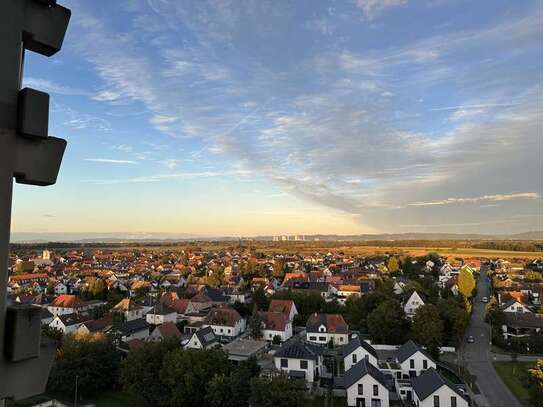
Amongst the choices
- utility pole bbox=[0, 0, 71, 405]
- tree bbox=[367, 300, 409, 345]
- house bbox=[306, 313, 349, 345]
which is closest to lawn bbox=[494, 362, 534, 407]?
tree bbox=[367, 300, 409, 345]

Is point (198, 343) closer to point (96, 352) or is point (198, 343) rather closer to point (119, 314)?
point (96, 352)

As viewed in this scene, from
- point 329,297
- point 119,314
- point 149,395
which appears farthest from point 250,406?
point 329,297

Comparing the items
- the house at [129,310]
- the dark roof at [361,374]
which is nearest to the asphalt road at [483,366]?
the dark roof at [361,374]

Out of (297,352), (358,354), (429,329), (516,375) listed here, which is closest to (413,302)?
(429,329)

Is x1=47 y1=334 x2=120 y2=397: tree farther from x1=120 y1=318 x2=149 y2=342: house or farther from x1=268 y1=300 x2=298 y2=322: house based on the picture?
x1=268 y1=300 x2=298 y2=322: house

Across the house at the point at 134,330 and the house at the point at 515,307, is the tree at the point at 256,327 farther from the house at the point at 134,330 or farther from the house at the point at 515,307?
the house at the point at 515,307

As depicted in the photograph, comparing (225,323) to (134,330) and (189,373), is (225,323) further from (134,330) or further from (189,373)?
(189,373)
